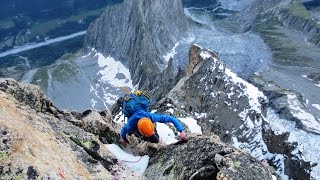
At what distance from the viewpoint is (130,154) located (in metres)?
22.3

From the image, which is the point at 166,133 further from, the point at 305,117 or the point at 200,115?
the point at 305,117

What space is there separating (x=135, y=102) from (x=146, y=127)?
5.71ft

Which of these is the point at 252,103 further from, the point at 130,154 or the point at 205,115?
the point at 130,154

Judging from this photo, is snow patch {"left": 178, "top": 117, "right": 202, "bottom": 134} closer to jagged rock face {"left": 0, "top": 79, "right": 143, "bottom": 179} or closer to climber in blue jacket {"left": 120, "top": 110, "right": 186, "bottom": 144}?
jagged rock face {"left": 0, "top": 79, "right": 143, "bottom": 179}

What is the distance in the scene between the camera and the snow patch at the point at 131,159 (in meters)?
20.7

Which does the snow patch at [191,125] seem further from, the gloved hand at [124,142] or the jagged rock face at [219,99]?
the jagged rock face at [219,99]

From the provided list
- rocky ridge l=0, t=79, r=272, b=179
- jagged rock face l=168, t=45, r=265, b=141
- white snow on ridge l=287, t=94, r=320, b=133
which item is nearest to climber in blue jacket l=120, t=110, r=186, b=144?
rocky ridge l=0, t=79, r=272, b=179

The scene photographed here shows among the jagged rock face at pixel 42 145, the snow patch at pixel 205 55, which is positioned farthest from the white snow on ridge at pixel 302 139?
the jagged rock face at pixel 42 145

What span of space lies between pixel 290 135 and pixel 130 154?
6021 centimetres

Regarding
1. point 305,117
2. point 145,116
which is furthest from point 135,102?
point 305,117

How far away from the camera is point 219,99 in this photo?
85000mm

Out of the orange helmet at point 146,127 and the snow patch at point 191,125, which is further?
the snow patch at point 191,125

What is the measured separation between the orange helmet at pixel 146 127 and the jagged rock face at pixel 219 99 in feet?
180

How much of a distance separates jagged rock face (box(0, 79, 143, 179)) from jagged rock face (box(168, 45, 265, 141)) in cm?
5531
